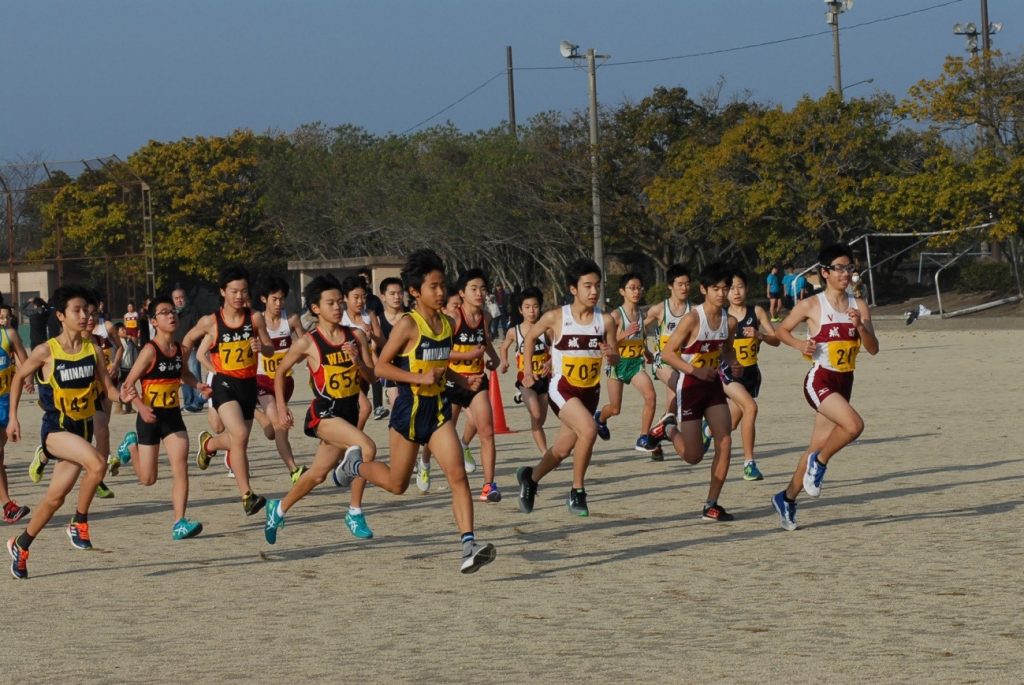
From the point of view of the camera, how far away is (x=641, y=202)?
5425 centimetres

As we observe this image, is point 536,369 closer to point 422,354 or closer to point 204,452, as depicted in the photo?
point 204,452

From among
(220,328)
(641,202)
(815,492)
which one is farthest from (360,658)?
(641,202)

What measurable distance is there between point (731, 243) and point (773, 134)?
4.55 m

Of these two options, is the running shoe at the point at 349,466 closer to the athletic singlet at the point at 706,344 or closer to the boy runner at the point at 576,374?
the boy runner at the point at 576,374

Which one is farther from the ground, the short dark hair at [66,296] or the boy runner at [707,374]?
the short dark hair at [66,296]

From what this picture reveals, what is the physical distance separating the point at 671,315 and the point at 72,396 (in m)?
6.03

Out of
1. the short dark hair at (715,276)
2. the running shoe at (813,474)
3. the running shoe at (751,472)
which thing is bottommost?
the running shoe at (751,472)

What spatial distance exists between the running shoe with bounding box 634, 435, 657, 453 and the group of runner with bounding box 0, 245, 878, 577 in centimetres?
115

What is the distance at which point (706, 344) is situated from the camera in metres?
11.1

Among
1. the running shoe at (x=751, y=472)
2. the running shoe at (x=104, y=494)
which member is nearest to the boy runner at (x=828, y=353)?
the running shoe at (x=751, y=472)

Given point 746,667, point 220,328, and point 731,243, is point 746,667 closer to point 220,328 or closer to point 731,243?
point 220,328

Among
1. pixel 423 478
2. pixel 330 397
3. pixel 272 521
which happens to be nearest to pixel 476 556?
pixel 272 521

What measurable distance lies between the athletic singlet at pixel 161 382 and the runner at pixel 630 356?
4.28 m

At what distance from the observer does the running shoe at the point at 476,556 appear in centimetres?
853
